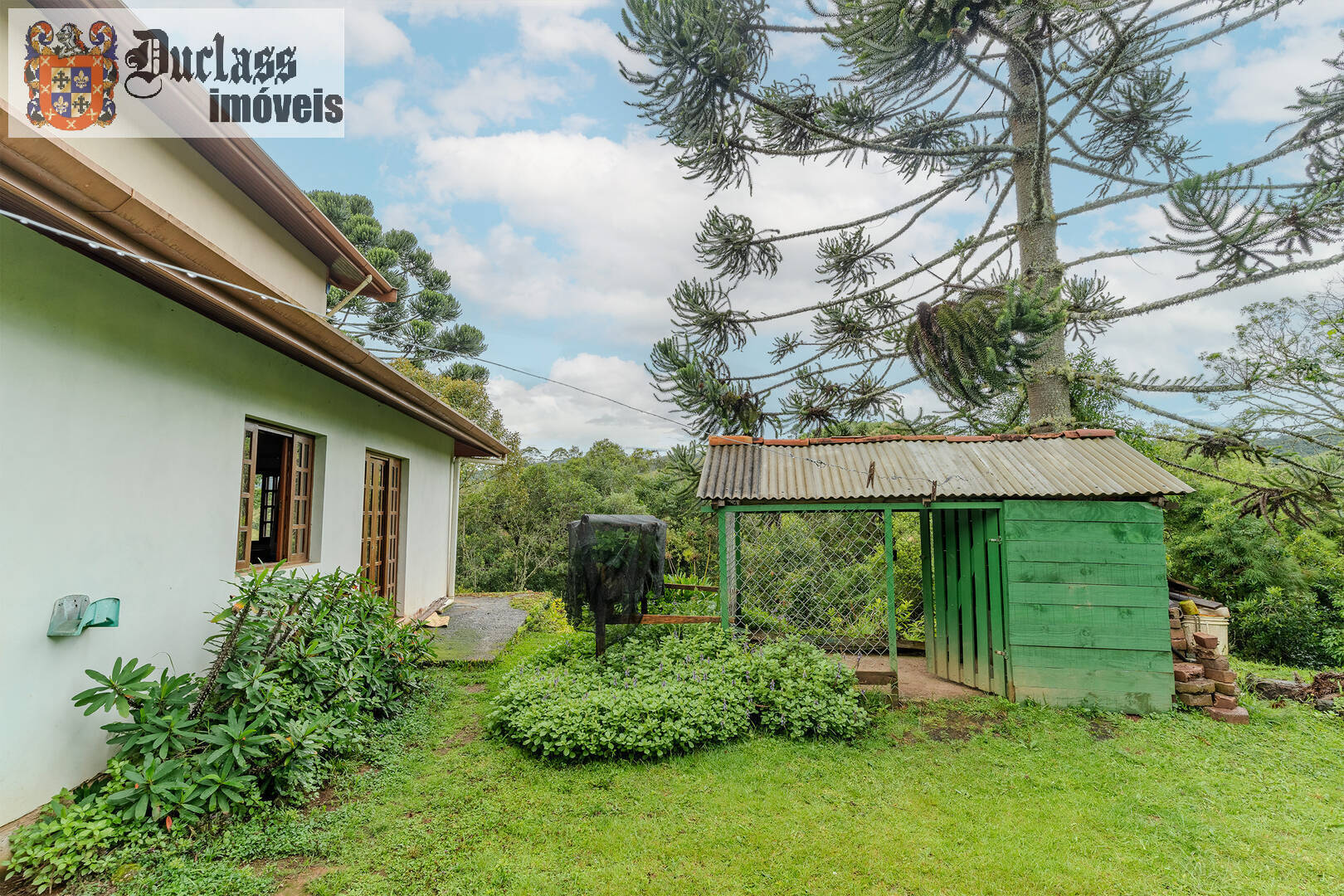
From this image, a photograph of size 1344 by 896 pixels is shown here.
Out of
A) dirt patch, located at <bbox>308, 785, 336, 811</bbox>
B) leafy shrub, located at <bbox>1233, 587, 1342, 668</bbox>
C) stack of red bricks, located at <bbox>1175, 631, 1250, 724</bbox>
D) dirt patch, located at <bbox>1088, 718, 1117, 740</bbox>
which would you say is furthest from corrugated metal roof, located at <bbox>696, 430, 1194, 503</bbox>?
leafy shrub, located at <bbox>1233, 587, 1342, 668</bbox>

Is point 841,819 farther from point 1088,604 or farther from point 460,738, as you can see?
point 1088,604

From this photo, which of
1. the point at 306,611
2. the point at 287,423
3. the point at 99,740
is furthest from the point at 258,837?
the point at 287,423

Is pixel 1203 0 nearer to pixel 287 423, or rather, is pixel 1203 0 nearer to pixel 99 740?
pixel 287 423

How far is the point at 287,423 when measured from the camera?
483 centimetres

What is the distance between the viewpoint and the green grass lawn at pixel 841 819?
103 inches

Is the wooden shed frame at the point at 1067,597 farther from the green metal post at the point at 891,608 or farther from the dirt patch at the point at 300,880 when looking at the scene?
the dirt patch at the point at 300,880

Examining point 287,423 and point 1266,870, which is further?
point 287,423

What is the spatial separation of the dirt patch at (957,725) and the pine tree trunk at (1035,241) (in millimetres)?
4047

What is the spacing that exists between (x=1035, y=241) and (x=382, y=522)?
9162mm

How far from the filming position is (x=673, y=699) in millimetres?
4156

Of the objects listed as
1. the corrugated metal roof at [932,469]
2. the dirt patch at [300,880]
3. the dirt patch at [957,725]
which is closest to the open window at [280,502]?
the dirt patch at [300,880]

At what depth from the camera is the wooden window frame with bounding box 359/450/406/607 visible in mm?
6586

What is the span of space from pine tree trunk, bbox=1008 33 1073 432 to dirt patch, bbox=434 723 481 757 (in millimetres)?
7079

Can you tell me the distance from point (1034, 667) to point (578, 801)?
3906mm
